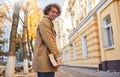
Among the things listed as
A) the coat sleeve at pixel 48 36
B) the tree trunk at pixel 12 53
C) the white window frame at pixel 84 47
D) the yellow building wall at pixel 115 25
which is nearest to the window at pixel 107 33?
the yellow building wall at pixel 115 25

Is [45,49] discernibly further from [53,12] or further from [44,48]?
[53,12]

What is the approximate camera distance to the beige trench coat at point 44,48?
3.37 meters

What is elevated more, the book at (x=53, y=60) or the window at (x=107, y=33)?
the window at (x=107, y=33)

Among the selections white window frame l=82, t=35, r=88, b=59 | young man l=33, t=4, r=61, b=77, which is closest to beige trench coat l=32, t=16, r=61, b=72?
young man l=33, t=4, r=61, b=77

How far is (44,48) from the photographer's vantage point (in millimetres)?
3436

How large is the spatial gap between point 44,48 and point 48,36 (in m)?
0.19

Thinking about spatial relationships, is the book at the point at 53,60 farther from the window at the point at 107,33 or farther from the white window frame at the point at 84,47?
the white window frame at the point at 84,47

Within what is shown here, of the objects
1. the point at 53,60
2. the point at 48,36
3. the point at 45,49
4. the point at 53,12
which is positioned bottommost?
the point at 53,60

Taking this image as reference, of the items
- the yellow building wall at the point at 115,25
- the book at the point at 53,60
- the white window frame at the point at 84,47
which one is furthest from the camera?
the white window frame at the point at 84,47

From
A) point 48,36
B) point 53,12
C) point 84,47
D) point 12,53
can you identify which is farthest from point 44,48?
point 84,47

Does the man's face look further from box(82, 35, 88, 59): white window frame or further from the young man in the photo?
box(82, 35, 88, 59): white window frame

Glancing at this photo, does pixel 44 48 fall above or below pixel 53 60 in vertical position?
above

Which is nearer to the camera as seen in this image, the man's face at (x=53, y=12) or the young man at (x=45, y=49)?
the young man at (x=45, y=49)

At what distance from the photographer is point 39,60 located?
340 cm
